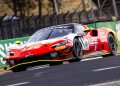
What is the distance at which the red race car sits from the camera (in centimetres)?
1491

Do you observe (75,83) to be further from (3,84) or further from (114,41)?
(114,41)

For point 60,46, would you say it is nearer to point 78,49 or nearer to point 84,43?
point 78,49

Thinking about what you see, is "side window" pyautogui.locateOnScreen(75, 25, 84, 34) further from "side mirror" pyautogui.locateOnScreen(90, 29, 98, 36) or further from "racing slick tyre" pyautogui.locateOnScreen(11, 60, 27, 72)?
"racing slick tyre" pyautogui.locateOnScreen(11, 60, 27, 72)

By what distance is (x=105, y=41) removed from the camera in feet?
58.2

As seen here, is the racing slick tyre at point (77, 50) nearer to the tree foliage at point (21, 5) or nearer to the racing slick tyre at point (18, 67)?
the racing slick tyre at point (18, 67)

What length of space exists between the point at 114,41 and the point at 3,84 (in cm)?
751

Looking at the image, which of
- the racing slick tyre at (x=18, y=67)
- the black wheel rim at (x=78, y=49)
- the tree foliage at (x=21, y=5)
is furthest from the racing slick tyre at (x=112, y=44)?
the tree foliage at (x=21, y=5)

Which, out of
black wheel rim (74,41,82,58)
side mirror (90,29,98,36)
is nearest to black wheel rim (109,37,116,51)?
side mirror (90,29,98,36)

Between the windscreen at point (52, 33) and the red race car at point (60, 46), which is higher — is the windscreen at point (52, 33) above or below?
above

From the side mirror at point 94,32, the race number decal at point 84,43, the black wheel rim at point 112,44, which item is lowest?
the black wheel rim at point 112,44

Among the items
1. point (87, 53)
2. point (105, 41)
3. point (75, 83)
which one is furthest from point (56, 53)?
point (75, 83)

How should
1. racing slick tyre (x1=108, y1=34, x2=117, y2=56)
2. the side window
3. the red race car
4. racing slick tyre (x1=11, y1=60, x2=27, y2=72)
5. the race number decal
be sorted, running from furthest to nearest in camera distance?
racing slick tyre (x1=108, y1=34, x2=117, y2=56) < the side window < the race number decal < racing slick tyre (x1=11, y1=60, x2=27, y2=72) < the red race car

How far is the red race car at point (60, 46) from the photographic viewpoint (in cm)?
1491

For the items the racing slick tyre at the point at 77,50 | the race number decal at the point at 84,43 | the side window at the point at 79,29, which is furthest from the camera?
the side window at the point at 79,29
